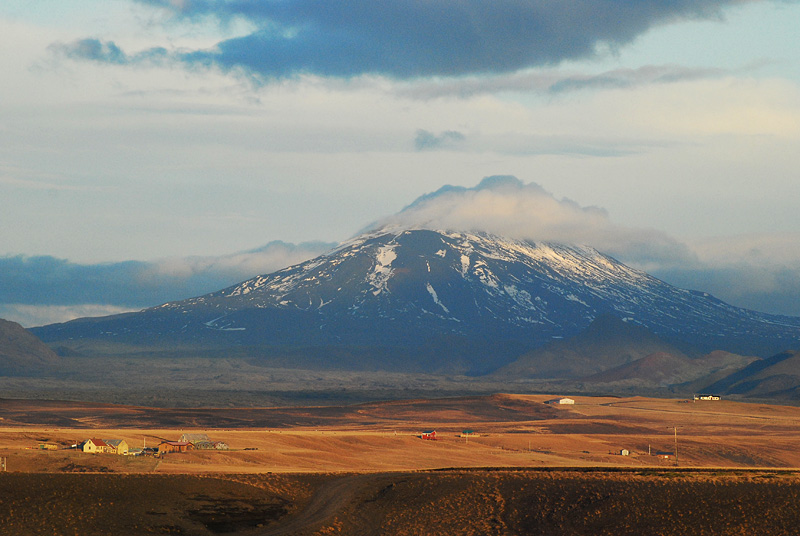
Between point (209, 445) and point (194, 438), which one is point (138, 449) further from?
point (194, 438)

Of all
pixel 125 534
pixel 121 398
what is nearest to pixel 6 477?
pixel 125 534

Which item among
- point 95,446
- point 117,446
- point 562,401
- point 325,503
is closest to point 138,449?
point 117,446

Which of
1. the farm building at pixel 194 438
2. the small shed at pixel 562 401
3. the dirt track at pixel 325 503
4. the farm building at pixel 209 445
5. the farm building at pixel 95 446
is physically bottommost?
the small shed at pixel 562 401

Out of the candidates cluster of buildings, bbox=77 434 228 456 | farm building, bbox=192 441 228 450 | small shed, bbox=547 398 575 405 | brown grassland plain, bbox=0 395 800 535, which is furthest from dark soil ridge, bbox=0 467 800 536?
small shed, bbox=547 398 575 405

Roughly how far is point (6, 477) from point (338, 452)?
41.0 m

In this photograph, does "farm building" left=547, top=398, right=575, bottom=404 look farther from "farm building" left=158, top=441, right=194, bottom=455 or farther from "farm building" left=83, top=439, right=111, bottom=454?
"farm building" left=83, top=439, right=111, bottom=454

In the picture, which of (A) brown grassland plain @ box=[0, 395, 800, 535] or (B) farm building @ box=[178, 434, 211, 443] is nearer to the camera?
(A) brown grassland plain @ box=[0, 395, 800, 535]

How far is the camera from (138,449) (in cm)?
8575

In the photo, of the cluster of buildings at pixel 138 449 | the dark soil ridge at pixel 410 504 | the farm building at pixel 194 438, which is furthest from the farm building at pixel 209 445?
the dark soil ridge at pixel 410 504

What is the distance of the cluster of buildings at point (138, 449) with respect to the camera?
8088cm

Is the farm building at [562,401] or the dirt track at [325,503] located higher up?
the dirt track at [325,503]

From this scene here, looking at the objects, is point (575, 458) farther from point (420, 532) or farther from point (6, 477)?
point (6, 477)

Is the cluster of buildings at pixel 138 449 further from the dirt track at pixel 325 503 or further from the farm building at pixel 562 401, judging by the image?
the farm building at pixel 562 401

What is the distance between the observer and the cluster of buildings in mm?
80875
